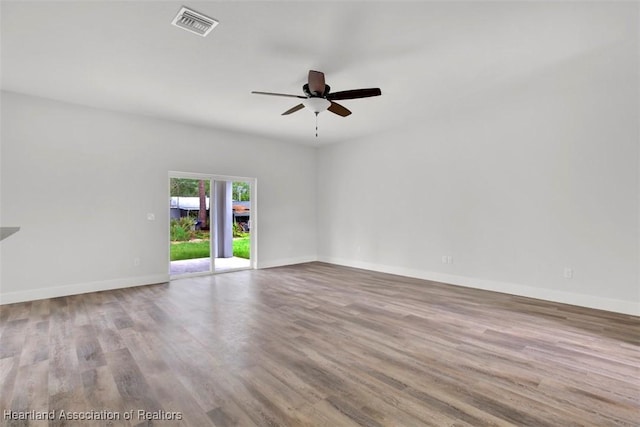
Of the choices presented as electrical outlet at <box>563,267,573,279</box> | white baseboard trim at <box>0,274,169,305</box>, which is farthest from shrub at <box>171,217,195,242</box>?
electrical outlet at <box>563,267,573,279</box>

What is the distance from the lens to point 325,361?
8.61ft

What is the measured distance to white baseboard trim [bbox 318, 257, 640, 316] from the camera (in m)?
3.85

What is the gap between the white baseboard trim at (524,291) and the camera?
385 cm

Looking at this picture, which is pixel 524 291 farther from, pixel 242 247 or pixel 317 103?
pixel 242 247

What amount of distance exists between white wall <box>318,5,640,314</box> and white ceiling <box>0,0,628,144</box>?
16.2 inches

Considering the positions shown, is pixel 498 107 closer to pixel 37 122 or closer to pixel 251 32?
pixel 251 32

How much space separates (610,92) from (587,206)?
4.87ft

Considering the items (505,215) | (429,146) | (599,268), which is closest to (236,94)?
(429,146)

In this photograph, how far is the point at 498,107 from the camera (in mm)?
4879

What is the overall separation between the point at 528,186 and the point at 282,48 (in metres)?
4.04

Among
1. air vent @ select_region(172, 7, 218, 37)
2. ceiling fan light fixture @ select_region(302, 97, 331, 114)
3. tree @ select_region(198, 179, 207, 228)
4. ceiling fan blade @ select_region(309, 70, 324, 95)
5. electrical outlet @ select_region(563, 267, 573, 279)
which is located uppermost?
air vent @ select_region(172, 7, 218, 37)

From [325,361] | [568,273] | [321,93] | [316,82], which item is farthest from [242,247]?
[568,273]

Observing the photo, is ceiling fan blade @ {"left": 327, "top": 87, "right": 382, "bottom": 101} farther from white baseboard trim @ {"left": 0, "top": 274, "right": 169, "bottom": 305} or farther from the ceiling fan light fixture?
white baseboard trim @ {"left": 0, "top": 274, "right": 169, "bottom": 305}

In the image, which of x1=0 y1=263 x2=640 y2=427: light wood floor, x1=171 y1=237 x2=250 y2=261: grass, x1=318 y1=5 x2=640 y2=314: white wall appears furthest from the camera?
x1=171 y1=237 x2=250 y2=261: grass
